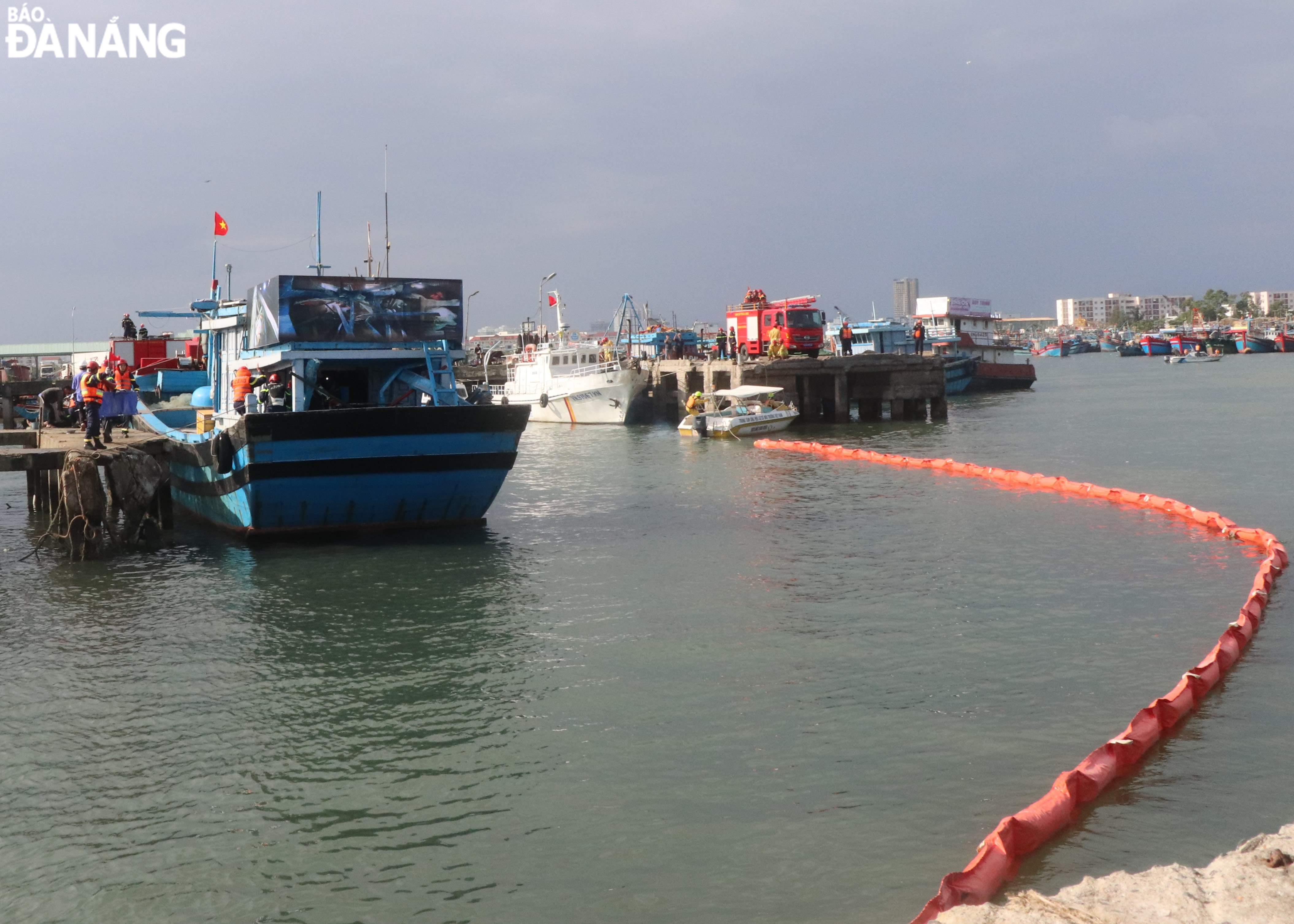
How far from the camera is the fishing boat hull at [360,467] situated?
19.0m

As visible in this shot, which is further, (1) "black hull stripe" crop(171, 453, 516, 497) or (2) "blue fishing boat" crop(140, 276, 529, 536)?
(1) "black hull stripe" crop(171, 453, 516, 497)

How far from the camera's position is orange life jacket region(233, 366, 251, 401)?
1998 cm

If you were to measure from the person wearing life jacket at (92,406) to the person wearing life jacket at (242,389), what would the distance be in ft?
8.09

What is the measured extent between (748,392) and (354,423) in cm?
2849

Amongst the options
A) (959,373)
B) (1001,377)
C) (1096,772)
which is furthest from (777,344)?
(1096,772)

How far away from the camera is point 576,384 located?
5475cm

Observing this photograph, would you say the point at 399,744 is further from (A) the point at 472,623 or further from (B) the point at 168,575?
(B) the point at 168,575

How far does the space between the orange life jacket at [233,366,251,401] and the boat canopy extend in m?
27.4

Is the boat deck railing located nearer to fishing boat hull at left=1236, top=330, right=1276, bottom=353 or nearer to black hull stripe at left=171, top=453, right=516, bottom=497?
black hull stripe at left=171, top=453, right=516, bottom=497

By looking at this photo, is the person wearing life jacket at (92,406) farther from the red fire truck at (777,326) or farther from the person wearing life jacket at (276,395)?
the red fire truck at (777,326)

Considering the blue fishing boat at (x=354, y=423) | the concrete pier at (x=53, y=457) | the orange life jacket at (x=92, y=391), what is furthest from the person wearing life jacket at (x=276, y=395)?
the orange life jacket at (x=92, y=391)

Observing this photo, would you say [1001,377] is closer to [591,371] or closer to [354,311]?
[591,371]

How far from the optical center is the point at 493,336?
405 ft

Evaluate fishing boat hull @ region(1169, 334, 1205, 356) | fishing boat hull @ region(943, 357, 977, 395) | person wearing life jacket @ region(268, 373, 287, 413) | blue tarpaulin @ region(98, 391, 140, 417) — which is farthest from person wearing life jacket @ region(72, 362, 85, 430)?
fishing boat hull @ region(1169, 334, 1205, 356)
